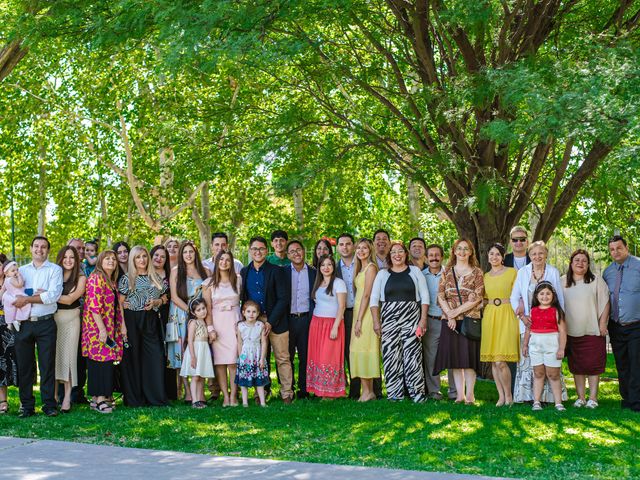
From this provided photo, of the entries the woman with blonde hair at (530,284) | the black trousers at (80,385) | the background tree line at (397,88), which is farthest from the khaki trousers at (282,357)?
the woman with blonde hair at (530,284)

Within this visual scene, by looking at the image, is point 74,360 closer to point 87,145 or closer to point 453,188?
point 453,188

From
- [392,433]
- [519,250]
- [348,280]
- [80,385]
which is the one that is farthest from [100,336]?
[519,250]

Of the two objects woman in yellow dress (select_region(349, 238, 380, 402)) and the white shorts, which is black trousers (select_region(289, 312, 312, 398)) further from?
the white shorts

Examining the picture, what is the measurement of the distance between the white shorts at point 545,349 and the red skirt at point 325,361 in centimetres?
242

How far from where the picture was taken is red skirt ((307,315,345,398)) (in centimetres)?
1154

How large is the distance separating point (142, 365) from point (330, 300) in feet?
8.05

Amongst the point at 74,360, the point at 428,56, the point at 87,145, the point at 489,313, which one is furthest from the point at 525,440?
the point at 87,145

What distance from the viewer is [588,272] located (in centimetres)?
1088

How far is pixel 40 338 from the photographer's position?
34.9 ft

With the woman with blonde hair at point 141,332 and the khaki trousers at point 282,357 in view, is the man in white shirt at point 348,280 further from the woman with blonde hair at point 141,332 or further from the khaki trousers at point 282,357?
the woman with blonde hair at point 141,332

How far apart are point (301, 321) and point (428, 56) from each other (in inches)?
171

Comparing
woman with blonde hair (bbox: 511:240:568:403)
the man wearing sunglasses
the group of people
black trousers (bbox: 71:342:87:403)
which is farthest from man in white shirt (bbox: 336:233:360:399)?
black trousers (bbox: 71:342:87:403)

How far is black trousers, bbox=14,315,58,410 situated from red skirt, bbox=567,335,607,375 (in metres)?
6.02

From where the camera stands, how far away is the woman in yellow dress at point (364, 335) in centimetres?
1143
